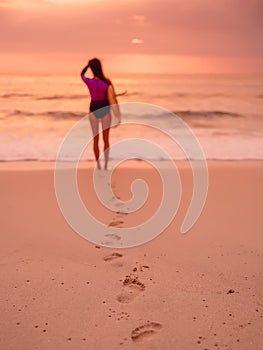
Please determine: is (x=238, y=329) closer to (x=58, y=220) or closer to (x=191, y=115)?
(x=58, y=220)

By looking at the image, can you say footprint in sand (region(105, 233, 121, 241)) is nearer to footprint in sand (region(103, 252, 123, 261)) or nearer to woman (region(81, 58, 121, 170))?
footprint in sand (region(103, 252, 123, 261))

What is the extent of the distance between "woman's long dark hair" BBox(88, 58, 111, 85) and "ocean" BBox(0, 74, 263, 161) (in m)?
1.88

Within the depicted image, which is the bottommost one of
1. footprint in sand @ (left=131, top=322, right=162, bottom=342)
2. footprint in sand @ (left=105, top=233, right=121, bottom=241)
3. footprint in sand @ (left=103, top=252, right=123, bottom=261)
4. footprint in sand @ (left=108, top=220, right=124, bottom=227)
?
footprint in sand @ (left=131, top=322, right=162, bottom=342)

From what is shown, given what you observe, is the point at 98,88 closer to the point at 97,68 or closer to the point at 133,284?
the point at 97,68

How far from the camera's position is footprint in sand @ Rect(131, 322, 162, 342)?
2322mm

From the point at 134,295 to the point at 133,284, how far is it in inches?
6.1

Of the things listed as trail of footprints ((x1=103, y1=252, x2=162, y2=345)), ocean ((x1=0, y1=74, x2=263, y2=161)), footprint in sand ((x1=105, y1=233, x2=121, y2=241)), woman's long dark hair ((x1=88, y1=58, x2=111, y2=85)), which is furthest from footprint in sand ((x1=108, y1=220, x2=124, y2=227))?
ocean ((x1=0, y1=74, x2=263, y2=161))

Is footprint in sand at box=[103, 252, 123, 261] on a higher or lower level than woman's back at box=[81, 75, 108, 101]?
lower

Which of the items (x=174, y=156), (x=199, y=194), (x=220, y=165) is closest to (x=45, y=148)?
(x=174, y=156)

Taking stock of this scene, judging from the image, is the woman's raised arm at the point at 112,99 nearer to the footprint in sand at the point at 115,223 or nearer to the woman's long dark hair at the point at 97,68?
the woman's long dark hair at the point at 97,68

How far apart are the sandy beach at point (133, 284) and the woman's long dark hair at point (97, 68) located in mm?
2414

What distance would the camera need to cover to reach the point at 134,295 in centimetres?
278

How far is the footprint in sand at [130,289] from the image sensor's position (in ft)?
8.95

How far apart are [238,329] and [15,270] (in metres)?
1.58
